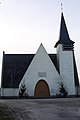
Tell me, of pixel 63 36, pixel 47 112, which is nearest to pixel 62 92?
pixel 63 36

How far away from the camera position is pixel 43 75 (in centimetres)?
4650

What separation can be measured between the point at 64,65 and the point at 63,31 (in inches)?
274

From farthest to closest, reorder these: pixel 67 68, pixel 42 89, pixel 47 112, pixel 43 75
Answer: pixel 67 68 → pixel 43 75 → pixel 42 89 → pixel 47 112

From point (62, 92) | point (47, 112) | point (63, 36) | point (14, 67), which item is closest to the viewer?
point (47, 112)

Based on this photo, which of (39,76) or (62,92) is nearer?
(62,92)

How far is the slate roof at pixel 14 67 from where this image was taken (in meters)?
46.7

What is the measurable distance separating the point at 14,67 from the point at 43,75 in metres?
6.11

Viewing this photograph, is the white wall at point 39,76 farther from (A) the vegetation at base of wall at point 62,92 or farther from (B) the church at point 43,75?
(A) the vegetation at base of wall at point 62,92

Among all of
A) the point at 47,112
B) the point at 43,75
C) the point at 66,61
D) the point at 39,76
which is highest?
the point at 66,61

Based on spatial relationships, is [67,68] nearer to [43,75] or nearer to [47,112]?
[43,75]

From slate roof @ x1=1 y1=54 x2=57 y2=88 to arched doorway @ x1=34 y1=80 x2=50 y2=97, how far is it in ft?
11.7

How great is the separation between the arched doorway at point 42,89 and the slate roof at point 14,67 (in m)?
3.57

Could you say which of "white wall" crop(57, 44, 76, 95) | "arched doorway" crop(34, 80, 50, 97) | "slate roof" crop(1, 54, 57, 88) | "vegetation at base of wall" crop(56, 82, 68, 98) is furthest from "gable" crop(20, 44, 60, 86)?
"vegetation at base of wall" crop(56, 82, 68, 98)

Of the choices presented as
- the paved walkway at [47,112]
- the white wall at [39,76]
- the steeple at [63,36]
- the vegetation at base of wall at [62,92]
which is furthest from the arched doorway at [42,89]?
the paved walkway at [47,112]
